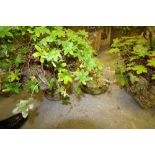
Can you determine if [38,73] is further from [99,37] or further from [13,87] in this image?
[99,37]

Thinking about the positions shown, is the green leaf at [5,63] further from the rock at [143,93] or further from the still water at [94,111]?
the rock at [143,93]

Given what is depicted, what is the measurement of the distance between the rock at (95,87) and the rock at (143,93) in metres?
0.24

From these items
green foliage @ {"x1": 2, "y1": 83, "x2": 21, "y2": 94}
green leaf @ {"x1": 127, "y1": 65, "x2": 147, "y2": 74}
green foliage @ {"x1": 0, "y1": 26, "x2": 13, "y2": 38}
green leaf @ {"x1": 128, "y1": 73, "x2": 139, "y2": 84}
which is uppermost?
green foliage @ {"x1": 0, "y1": 26, "x2": 13, "y2": 38}

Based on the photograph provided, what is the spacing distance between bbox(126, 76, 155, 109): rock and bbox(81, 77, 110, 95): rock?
238mm

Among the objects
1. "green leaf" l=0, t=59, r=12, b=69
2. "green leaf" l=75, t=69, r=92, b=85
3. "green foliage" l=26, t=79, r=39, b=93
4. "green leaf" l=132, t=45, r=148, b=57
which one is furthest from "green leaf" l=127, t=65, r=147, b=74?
"green leaf" l=0, t=59, r=12, b=69

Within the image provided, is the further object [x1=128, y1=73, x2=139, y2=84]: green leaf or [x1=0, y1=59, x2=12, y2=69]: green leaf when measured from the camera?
[x1=128, y1=73, x2=139, y2=84]: green leaf

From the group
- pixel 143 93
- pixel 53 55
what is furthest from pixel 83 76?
pixel 143 93

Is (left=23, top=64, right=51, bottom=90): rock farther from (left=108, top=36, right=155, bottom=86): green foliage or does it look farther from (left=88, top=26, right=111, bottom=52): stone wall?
(left=108, top=36, right=155, bottom=86): green foliage

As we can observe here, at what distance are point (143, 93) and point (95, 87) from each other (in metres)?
0.49

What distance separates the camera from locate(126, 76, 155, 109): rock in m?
1.86
